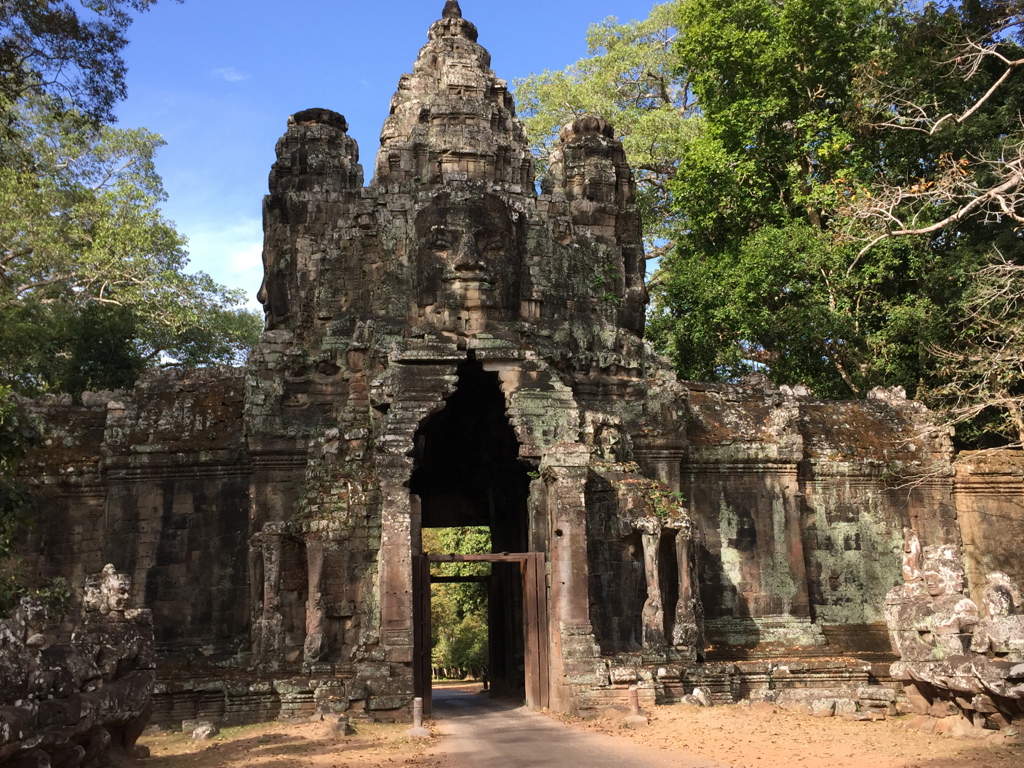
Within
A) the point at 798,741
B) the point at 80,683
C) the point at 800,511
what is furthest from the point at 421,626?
the point at 800,511

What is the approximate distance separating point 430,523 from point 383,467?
273 inches

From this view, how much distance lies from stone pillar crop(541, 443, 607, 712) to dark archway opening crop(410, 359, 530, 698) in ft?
13.4

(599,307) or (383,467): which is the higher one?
(599,307)

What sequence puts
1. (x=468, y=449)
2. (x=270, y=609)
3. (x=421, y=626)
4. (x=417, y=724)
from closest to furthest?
(x=417, y=724)
(x=270, y=609)
(x=421, y=626)
(x=468, y=449)

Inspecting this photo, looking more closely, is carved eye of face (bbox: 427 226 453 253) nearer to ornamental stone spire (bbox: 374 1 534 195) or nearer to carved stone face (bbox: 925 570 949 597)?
ornamental stone spire (bbox: 374 1 534 195)

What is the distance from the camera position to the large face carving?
15.3 metres

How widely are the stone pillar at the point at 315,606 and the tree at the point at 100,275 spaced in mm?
12007

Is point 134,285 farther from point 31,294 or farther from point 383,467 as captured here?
point 383,467

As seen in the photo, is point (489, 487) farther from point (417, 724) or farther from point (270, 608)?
point (417, 724)

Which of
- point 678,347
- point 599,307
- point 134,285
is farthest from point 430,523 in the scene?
point 134,285

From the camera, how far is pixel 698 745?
10.4m

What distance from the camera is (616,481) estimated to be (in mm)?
14453

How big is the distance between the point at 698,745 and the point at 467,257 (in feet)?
24.9

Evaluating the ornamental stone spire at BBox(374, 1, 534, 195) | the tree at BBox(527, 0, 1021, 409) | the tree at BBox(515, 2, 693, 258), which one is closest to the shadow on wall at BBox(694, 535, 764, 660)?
the ornamental stone spire at BBox(374, 1, 534, 195)
